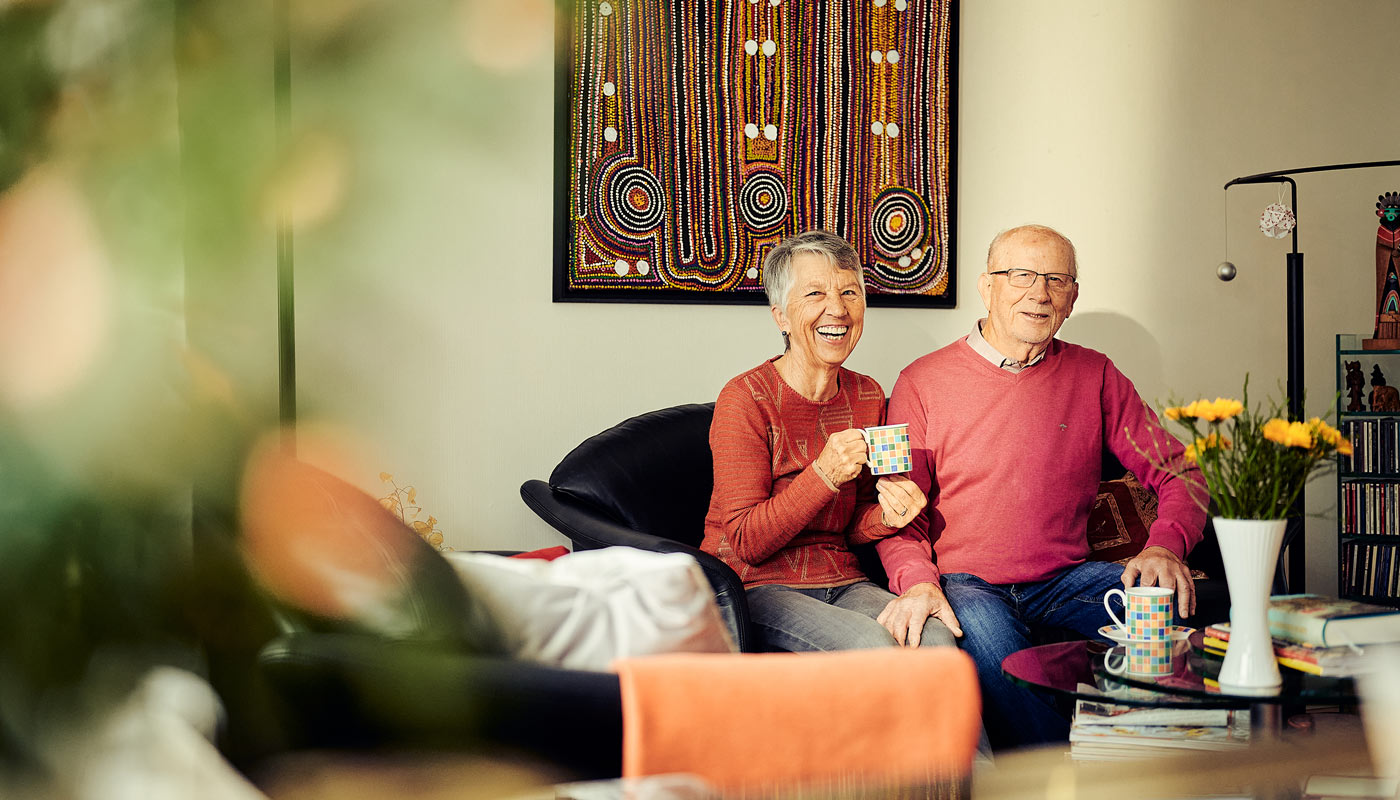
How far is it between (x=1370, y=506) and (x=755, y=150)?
224 centimetres

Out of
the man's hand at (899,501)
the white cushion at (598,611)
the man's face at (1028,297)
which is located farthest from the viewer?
the man's face at (1028,297)

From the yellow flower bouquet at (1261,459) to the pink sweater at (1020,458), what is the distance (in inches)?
27.5

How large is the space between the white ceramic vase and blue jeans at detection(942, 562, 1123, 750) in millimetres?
507

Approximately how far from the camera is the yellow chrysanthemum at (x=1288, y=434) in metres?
1.60

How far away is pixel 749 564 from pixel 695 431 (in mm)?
493

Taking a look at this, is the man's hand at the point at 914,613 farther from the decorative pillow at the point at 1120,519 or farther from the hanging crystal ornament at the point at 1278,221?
the hanging crystal ornament at the point at 1278,221

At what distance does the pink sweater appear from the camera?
238cm

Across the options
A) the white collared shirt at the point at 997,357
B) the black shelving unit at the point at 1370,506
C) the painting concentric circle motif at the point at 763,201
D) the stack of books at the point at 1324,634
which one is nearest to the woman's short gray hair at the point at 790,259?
the white collared shirt at the point at 997,357

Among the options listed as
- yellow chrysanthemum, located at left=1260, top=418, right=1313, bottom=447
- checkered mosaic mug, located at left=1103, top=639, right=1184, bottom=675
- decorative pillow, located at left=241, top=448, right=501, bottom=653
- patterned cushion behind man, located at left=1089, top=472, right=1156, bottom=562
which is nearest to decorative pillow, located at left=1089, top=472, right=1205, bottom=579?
patterned cushion behind man, located at left=1089, top=472, right=1156, bottom=562

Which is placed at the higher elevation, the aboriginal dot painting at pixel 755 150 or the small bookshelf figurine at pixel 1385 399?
the aboriginal dot painting at pixel 755 150

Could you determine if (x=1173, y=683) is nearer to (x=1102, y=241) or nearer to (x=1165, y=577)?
(x=1165, y=577)

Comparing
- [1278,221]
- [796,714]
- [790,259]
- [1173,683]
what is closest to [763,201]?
[790,259]

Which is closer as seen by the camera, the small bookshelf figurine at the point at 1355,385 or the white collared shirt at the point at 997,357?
the white collared shirt at the point at 997,357

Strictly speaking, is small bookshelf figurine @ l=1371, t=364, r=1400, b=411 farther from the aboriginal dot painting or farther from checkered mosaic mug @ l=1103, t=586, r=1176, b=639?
checkered mosaic mug @ l=1103, t=586, r=1176, b=639
